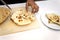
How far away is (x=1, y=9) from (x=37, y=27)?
8.6 inches

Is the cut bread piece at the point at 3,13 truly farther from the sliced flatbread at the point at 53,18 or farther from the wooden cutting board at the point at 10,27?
the sliced flatbread at the point at 53,18

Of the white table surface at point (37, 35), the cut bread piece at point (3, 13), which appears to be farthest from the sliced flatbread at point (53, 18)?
the cut bread piece at point (3, 13)

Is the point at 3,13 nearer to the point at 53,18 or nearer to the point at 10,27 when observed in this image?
the point at 10,27

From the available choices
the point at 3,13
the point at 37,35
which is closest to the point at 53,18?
the point at 37,35

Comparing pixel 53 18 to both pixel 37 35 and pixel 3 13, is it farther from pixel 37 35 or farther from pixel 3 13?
pixel 3 13

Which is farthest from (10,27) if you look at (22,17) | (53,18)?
(53,18)

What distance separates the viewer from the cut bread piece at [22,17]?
692 mm

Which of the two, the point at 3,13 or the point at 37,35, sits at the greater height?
the point at 3,13

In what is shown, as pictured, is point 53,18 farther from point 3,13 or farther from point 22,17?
point 3,13

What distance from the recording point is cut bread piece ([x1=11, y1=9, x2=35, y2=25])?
692 millimetres

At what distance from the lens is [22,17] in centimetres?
71

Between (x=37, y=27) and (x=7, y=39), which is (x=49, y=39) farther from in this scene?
(x=7, y=39)

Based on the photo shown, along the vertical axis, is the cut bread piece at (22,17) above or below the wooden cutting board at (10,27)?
above

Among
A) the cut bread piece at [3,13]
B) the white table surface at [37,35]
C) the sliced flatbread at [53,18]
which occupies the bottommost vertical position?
the white table surface at [37,35]
